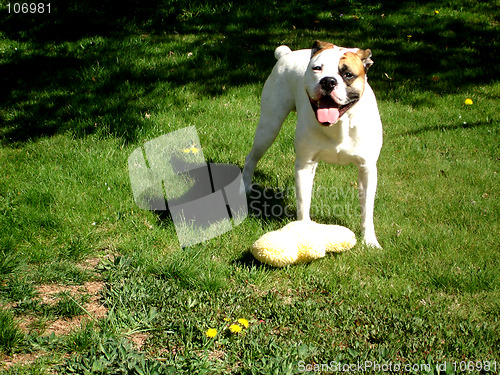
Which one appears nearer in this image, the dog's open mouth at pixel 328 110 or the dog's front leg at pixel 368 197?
the dog's open mouth at pixel 328 110

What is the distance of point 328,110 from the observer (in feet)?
9.55

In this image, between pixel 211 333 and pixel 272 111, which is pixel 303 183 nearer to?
pixel 272 111

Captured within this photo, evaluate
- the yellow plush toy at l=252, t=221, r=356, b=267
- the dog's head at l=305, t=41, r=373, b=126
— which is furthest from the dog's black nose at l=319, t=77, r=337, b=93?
the yellow plush toy at l=252, t=221, r=356, b=267

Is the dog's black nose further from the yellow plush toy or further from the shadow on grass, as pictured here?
the shadow on grass

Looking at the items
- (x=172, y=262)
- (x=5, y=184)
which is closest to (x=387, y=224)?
(x=172, y=262)

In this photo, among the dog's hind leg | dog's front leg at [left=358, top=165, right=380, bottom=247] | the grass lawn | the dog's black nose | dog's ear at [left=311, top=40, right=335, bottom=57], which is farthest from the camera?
the dog's hind leg

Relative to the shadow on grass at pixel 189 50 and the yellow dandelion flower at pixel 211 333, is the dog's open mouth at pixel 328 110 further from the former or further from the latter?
the shadow on grass at pixel 189 50

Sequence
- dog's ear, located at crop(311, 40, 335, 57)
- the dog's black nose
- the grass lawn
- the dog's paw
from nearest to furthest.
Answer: the grass lawn, the dog's black nose, dog's ear, located at crop(311, 40, 335, 57), the dog's paw

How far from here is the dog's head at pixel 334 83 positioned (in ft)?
9.37

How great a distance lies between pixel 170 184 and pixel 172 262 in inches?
53.5

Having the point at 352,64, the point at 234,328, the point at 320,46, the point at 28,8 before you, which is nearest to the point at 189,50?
the point at 28,8

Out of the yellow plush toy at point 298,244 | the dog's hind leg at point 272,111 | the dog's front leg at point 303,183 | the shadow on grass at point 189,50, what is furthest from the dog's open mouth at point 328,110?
the shadow on grass at point 189,50

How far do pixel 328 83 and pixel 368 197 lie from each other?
3.40 feet

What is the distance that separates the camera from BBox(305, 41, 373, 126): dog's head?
9.37 ft
